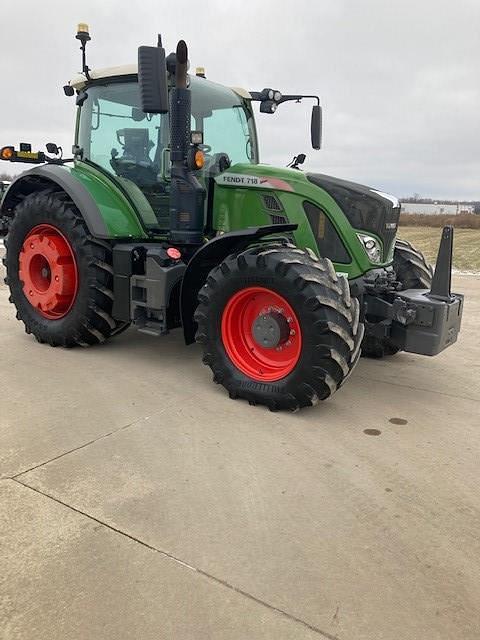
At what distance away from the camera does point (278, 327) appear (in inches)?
162

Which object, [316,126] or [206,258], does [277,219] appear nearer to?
[206,258]

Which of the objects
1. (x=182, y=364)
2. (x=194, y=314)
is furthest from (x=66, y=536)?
(x=182, y=364)

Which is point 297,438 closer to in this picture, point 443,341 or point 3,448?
point 443,341

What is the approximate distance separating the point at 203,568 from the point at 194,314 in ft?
7.61

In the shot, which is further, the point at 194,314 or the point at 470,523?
the point at 194,314

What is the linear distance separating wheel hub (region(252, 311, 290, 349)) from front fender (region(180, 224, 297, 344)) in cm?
60

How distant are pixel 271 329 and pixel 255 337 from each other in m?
0.17

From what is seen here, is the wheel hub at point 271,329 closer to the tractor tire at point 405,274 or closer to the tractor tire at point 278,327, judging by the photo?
the tractor tire at point 278,327

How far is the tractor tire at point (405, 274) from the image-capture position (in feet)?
16.9

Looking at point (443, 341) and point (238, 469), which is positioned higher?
point (443, 341)

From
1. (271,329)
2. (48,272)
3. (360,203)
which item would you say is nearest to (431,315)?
(360,203)

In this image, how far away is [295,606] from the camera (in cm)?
212

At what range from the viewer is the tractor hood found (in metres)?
4.37

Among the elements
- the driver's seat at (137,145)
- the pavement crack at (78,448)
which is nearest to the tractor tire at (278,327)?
the pavement crack at (78,448)
